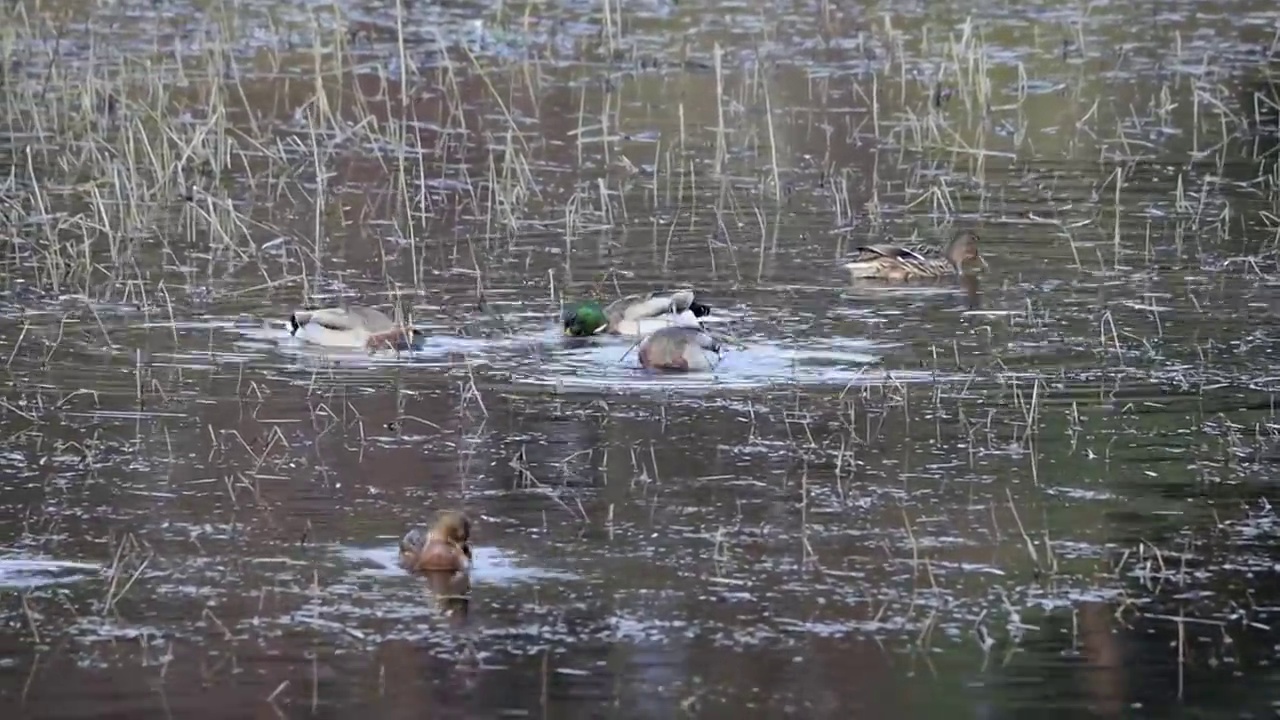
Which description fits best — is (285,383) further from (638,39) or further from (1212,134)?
(638,39)

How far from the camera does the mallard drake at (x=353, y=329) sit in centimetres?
1160

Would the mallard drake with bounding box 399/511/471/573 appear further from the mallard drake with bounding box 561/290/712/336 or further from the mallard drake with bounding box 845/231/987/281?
the mallard drake with bounding box 845/231/987/281

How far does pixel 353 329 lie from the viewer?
11.7 meters

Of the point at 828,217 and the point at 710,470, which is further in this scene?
the point at 828,217

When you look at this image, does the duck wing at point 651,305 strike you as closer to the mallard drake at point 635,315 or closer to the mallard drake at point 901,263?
the mallard drake at point 635,315

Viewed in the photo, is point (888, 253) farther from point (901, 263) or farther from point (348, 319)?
point (348, 319)

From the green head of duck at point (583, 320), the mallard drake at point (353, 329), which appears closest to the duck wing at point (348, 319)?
the mallard drake at point (353, 329)

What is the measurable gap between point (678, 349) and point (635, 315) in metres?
0.99

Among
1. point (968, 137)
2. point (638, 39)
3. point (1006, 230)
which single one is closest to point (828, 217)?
point (1006, 230)

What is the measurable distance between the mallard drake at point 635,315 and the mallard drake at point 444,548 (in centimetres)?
402

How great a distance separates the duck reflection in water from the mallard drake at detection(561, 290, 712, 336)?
4.03 m

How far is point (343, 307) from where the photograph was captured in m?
12.0

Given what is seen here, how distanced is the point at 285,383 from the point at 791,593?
12.4 ft

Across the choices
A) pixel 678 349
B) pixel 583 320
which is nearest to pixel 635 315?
pixel 583 320
